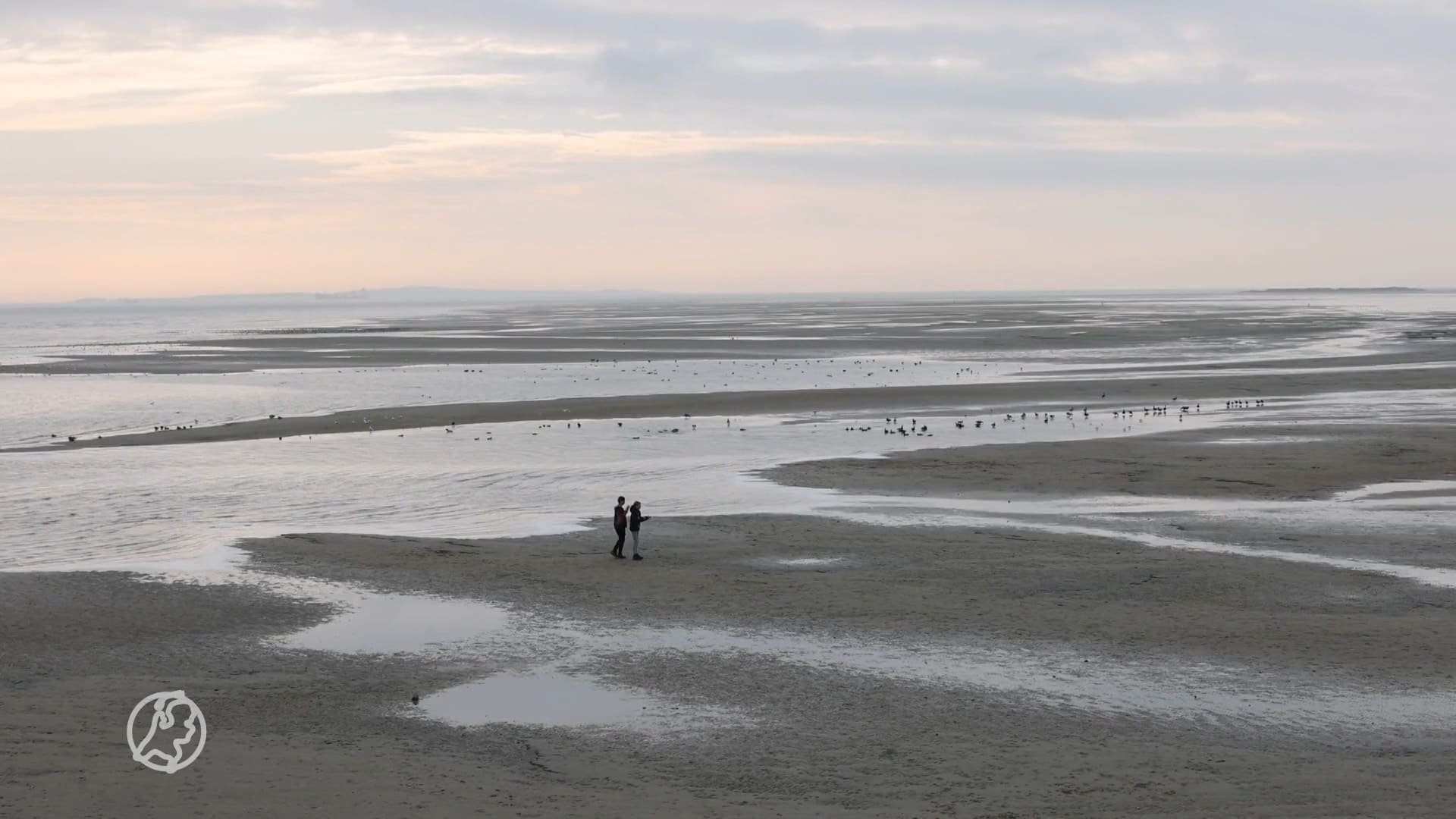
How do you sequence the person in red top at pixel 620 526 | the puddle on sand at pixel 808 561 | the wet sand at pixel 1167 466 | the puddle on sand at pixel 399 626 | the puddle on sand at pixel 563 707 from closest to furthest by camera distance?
the puddle on sand at pixel 563 707
the puddle on sand at pixel 399 626
the puddle on sand at pixel 808 561
the person in red top at pixel 620 526
the wet sand at pixel 1167 466

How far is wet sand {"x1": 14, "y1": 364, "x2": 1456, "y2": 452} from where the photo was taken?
4453 centimetres

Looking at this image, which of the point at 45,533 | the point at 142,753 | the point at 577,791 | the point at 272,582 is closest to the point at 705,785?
the point at 577,791

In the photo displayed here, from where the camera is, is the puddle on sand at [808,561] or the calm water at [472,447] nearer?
the puddle on sand at [808,561]

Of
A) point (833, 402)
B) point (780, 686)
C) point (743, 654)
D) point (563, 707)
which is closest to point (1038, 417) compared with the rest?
point (833, 402)

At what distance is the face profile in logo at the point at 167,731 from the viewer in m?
13.3

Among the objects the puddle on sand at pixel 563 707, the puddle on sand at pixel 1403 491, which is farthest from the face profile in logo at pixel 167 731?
the puddle on sand at pixel 1403 491

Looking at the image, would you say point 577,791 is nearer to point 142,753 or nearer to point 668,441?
point 142,753

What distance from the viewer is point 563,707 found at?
15.4 metres

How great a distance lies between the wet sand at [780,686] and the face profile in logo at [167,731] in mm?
208

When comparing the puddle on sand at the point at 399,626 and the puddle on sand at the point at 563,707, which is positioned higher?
the puddle on sand at the point at 563,707

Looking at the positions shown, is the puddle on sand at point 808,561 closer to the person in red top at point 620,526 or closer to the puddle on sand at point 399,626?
the person in red top at point 620,526

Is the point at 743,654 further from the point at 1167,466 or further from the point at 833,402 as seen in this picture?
the point at 833,402


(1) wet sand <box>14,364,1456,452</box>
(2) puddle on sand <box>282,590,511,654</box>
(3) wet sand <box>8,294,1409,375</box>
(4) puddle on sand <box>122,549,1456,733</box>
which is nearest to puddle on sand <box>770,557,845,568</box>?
(4) puddle on sand <box>122,549,1456,733</box>

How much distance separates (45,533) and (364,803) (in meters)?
16.9
